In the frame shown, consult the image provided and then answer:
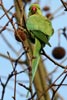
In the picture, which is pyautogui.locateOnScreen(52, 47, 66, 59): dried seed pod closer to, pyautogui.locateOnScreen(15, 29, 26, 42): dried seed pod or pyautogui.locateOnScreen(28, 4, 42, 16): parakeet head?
pyautogui.locateOnScreen(28, 4, 42, 16): parakeet head

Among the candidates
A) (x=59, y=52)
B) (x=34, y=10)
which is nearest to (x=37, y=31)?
(x=34, y=10)

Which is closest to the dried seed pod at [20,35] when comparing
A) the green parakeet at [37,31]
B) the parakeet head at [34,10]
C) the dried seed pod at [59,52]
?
the green parakeet at [37,31]

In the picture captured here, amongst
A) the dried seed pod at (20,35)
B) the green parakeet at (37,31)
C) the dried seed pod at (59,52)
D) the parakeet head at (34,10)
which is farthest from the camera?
the dried seed pod at (59,52)

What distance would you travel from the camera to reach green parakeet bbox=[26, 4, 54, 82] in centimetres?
213

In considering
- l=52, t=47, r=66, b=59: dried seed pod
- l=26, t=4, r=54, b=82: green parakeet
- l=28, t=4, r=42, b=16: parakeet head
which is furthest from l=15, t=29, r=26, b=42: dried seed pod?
l=52, t=47, r=66, b=59: dried seed pod

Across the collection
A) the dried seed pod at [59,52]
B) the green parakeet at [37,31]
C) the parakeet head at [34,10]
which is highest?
the parakeet head at [34,10]

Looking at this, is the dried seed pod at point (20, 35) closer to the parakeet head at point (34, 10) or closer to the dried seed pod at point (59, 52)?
the parakeet head at point (34, 10)

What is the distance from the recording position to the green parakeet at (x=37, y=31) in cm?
Result: 213

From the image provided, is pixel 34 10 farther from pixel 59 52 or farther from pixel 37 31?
pixel 59 52

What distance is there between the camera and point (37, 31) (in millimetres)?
2152

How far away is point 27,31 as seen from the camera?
2057 mm

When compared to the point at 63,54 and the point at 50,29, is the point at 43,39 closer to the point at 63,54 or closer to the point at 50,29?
the point at 50,29

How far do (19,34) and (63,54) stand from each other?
1391mm

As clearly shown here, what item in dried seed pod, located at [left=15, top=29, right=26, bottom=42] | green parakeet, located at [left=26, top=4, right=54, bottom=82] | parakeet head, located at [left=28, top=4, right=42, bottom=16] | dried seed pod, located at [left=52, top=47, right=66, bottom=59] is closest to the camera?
dried seed pod, located at [left=15, top=29, right=26, bottom=42]
